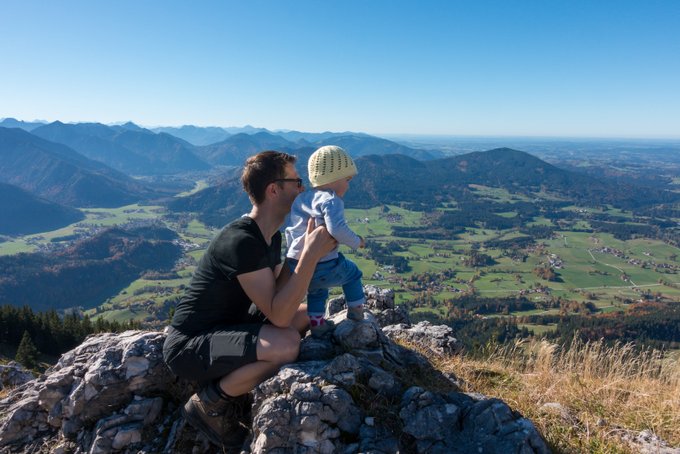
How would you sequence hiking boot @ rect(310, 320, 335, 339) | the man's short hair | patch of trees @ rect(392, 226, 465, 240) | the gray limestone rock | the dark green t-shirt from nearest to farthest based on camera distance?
1. the dark green t-shirt
2. the man's short hair
3. hiking boot @ rect(310, 320, 335, 339)
4. the gray limestone rock
5. patch of trees @ rect(392, 226, 465, 240)

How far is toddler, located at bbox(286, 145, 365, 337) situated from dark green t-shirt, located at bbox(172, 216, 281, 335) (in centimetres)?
74

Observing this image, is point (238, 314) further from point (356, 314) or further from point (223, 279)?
point (356, 314)

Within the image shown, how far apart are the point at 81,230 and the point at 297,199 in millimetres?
217659

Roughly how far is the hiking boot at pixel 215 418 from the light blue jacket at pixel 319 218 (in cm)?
201

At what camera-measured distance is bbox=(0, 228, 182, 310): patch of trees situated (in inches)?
4080

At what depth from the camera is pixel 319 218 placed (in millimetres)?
4938

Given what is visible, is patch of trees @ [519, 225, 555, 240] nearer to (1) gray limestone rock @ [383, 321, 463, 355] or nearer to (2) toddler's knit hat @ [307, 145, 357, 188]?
A: (1) gray limestone rock @ [383, 321, 463, 355]

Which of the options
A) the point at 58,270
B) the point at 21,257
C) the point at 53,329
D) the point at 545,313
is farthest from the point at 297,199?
the point at 21,257

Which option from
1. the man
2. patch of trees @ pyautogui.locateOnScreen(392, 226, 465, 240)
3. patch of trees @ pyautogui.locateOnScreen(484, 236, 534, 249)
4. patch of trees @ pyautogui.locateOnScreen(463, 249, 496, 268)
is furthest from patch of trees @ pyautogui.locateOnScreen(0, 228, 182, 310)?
patch of trees @ pyautogui.locateOnScreen(484, 236, 534, 249)

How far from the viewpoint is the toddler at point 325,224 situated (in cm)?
500

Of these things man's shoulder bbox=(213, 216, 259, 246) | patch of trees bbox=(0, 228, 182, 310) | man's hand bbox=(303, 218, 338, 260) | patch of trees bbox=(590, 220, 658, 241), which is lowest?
patch of trees bbox=(0, 228, 182, 310)

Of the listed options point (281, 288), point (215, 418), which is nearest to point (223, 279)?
point (281, 288)

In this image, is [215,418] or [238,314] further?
[238,314]

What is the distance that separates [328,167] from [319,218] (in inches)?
30.8
